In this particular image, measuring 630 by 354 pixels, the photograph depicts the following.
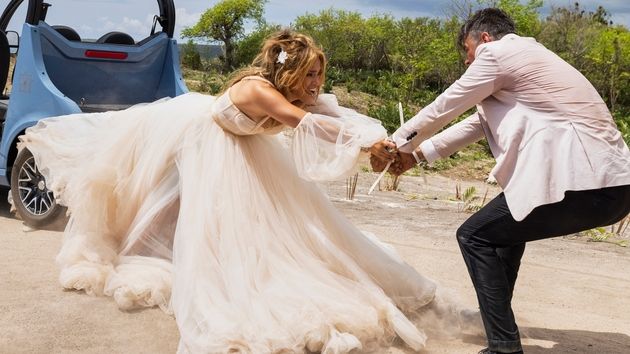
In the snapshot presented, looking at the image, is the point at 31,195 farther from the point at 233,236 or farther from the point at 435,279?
the point at 435,279

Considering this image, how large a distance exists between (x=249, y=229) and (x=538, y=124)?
1697 millimetres

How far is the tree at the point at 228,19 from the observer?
29.8m

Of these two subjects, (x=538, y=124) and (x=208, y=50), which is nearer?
(x=538, y=124)

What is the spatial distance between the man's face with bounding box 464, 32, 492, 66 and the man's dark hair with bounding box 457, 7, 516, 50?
0.02 meters

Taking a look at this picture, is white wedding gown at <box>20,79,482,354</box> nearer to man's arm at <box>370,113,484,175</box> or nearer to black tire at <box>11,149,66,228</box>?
man's arm at <box>370,113,484,175</box>

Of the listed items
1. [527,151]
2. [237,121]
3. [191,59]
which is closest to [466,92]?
[527,151]

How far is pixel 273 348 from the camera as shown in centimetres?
394

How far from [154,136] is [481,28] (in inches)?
89.4

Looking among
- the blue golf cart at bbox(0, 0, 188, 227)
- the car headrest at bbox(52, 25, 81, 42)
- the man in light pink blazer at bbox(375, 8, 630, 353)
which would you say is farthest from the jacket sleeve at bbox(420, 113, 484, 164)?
the car headrest at bbox(52, 25, 81, 42)

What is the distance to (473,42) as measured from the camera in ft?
13.4

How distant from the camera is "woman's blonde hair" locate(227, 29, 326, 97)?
4.56m

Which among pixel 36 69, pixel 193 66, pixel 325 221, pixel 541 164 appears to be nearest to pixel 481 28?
pixel 541 164

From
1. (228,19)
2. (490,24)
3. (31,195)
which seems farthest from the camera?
(228,19)

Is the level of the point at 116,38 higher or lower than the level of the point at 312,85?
lower
